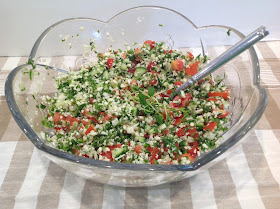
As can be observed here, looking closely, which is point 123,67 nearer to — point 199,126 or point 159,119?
point 159,119

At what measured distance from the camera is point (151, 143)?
1024mm

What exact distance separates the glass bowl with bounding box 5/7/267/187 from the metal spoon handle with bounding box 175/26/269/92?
0.20m

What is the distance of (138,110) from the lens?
1.13 meters

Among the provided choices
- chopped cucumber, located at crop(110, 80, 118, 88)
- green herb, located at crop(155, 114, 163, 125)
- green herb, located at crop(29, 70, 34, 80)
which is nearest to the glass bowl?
green herb, located at crop(29, 70, 34, 80)

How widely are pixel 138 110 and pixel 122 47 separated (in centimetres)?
61

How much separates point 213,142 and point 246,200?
0.30 metres

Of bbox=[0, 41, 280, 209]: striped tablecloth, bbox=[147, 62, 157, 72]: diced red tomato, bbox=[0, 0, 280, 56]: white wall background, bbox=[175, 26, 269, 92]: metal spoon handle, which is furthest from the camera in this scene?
bbox=[0, 0, 280, 56]: white wall background

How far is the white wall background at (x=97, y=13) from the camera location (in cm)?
170

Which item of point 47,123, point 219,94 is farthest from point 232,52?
point 47,123

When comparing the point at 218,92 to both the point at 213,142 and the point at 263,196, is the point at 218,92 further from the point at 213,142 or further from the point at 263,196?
the point at 263,196

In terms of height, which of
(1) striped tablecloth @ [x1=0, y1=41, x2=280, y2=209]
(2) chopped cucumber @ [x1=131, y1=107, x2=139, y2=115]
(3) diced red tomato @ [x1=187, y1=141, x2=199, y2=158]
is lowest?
(1) striped tablecloth @ [x1=0, y1=41, x2=280, y2=209]

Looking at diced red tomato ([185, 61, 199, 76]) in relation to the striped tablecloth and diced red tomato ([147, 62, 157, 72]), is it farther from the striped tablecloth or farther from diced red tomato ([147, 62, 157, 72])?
the striped tablecloth

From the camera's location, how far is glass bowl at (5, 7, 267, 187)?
0.88m

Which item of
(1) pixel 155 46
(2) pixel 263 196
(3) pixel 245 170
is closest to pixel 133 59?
(1) pixel 155 46
